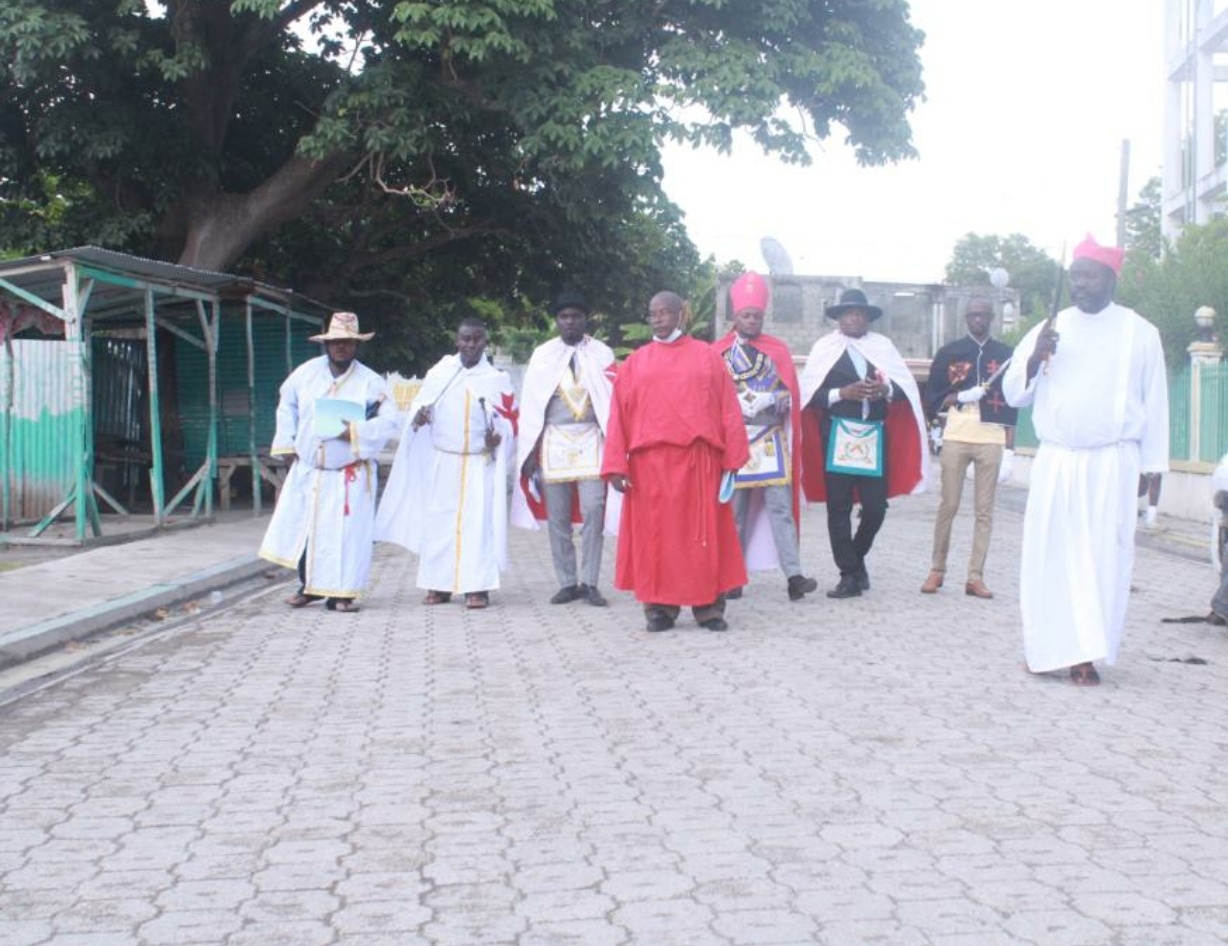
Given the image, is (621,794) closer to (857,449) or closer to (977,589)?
(857,449)

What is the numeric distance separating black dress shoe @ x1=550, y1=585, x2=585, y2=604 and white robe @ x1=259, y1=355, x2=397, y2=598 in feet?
4.17

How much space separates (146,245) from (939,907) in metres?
19.5

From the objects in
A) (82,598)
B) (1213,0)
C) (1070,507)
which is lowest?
(82,598)

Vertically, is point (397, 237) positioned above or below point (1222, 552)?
above

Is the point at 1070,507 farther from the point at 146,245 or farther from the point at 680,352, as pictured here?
the point at 146,245

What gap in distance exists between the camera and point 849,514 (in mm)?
10680

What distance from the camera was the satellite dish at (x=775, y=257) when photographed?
5266 centimetres

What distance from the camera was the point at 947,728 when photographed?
246 inches

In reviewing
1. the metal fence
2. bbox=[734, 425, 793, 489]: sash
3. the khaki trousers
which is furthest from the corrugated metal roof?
the metal fence

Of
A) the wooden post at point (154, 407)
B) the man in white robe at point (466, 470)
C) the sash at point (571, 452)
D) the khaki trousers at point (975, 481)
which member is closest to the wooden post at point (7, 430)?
the wooden post at point (154, 407)

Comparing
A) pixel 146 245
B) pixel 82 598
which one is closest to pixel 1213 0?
pixel 146 245

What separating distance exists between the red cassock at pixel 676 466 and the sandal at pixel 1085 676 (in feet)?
7.52

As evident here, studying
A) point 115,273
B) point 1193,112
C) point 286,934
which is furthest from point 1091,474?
point 1193,112

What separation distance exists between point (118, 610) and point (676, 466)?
381cm
